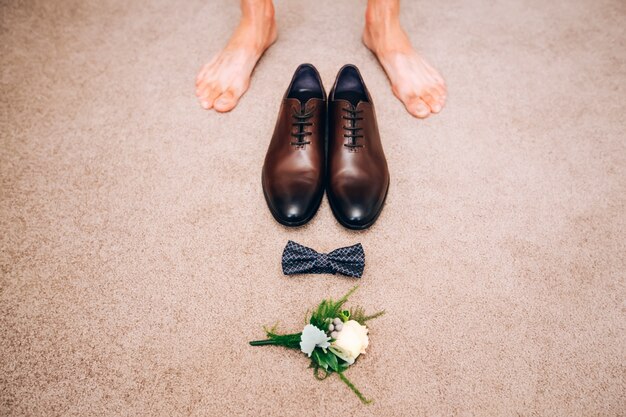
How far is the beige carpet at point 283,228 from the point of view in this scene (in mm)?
775

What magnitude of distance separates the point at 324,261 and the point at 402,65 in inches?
25.5

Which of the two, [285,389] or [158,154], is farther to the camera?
[158,154]

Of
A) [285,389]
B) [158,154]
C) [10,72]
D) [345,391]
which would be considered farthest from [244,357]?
[10,72]

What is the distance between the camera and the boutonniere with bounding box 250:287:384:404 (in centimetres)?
71

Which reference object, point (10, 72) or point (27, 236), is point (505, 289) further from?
point (10, 72)

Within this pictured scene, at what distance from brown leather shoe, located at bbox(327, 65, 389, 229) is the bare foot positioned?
0.29m

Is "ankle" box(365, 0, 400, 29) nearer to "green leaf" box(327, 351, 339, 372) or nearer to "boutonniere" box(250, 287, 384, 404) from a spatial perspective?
"boutonniere" box(250, 287, 384, 404)

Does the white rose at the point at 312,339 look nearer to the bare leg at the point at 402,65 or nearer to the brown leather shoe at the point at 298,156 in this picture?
the brown leather shoe at the point at 298,156

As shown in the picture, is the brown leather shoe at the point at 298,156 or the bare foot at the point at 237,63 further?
the bare foot at the point at 237,63

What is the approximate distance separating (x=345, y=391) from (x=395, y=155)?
61 centimetres

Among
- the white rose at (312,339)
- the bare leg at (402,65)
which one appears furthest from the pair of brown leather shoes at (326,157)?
the white rose at (312,339)

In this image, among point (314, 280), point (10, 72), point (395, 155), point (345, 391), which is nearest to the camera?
point (345, 391)

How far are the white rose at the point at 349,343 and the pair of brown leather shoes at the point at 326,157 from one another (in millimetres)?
245

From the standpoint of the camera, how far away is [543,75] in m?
1.17
